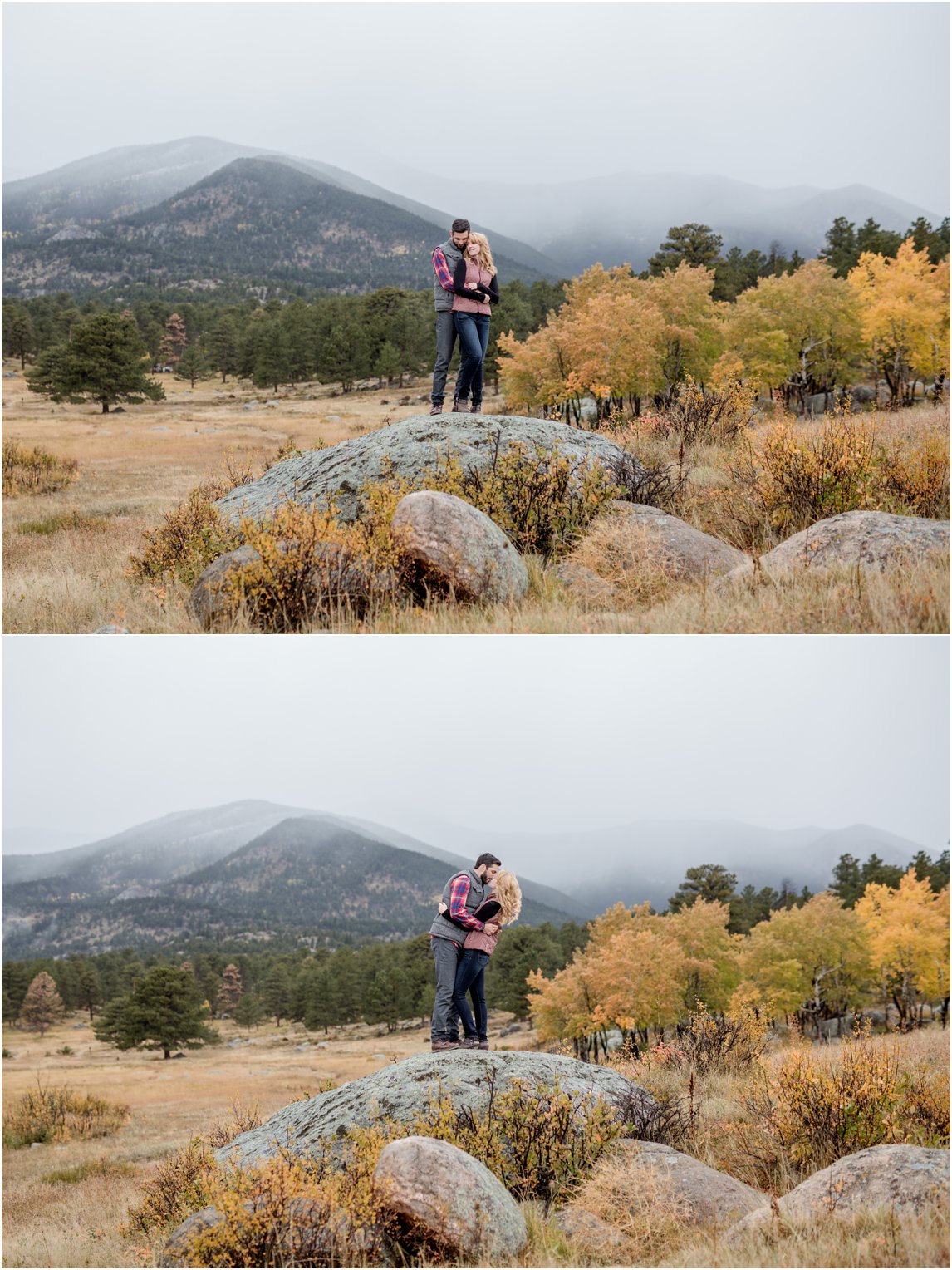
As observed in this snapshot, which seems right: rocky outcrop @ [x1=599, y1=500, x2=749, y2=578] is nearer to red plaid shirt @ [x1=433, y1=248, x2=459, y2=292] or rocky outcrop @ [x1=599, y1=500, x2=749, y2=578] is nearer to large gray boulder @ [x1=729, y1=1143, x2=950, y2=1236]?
red plaid shirt @ [x1=433, y1=248, x2=459, y2=292]

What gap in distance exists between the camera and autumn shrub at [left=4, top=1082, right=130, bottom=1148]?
22453 mm

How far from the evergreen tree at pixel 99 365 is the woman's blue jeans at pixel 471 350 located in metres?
55.0

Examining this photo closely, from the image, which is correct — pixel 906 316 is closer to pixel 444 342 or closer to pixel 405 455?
pixel 444 342

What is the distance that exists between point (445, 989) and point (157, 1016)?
4454cm

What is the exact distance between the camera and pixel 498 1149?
25.8 ft

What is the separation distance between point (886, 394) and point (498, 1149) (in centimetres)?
5420

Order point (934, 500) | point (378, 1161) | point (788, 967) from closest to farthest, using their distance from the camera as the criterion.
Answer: point (378, 1161), point (934, 500), point (788, 967)

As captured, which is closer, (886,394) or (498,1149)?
(498,1149)

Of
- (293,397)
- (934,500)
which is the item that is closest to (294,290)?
(293,397)

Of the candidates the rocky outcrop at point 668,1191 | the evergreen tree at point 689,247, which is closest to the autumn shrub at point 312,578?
the rocky outcrop at point 668,1191

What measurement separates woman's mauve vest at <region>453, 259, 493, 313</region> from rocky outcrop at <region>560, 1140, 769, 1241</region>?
994 cm

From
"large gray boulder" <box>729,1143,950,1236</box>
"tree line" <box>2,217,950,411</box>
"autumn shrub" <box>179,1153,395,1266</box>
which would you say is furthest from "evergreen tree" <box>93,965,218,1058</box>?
"large gray boulder" <box>729,1143,950,1236</box>

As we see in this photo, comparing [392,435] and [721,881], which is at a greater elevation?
[392,435]

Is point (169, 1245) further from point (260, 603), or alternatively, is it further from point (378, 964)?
point (378, 964)
